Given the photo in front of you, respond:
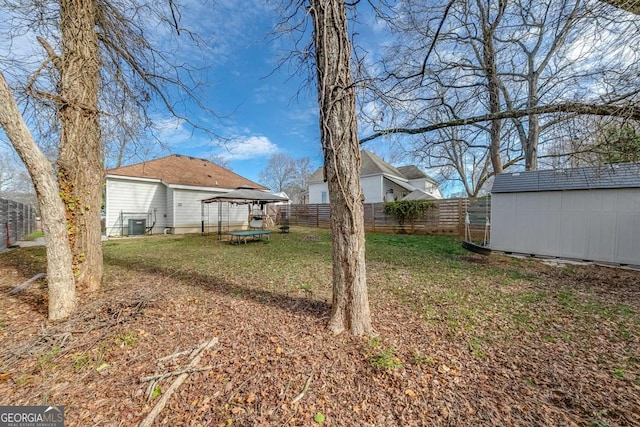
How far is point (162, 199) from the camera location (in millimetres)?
13875

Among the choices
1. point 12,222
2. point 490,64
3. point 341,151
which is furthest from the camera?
point 490,64

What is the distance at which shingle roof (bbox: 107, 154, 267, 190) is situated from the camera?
1310 cm

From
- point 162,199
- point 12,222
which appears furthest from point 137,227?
point 12,222

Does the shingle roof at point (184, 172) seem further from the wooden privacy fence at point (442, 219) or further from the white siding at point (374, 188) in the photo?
the white siding at point (374, 188)

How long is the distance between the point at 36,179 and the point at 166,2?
3.89 metres

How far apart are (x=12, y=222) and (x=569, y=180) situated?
717 inches

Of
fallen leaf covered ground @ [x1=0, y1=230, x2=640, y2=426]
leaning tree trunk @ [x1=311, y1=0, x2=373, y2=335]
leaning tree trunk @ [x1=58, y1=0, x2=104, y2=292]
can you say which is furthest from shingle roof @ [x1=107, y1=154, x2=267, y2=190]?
leaning tree trunk @ [x1=311, y1=0, x2=373, y2=335]

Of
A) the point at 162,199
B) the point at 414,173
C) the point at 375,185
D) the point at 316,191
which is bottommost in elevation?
the point at 162,199

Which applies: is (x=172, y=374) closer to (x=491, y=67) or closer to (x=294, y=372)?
(x=294, y=372)

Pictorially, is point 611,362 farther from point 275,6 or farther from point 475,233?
point 475,233

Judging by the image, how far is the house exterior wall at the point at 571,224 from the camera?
5953mm

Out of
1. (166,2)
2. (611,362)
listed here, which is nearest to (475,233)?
(611,362)

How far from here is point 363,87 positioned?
275 cm

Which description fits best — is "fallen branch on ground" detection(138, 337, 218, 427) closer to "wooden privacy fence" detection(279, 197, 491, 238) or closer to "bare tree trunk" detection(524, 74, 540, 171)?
"wooden privacy fence" detection(279, 197, 491, 238)
